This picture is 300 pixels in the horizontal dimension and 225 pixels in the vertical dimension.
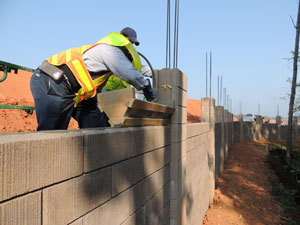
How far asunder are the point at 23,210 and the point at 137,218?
1.37m

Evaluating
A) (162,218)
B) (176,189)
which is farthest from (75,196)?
(176,189)

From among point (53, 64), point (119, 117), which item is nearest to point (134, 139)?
point (119, 117)

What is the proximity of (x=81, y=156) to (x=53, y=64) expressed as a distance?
116 centimetres

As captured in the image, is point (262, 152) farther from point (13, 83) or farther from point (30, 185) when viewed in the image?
point (13, 83)

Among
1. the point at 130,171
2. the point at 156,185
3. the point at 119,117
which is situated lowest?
the point at 156,185

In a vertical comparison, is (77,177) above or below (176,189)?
above

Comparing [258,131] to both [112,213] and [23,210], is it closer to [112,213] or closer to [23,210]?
[112,213]

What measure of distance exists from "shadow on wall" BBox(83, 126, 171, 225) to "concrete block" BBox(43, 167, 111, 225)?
1cm

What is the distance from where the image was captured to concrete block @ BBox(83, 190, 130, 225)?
4.96ft

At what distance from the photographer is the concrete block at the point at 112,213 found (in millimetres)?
1511

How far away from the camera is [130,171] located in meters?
2.04

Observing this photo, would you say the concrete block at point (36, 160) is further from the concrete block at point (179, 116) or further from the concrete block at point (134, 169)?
the concrete block at point (179, 116)

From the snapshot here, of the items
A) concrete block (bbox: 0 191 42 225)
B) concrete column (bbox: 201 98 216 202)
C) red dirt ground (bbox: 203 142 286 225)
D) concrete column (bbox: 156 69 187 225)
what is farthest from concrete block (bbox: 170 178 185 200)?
concrete column (bbox: 201 98 216 202)

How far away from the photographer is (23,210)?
1037 mm
